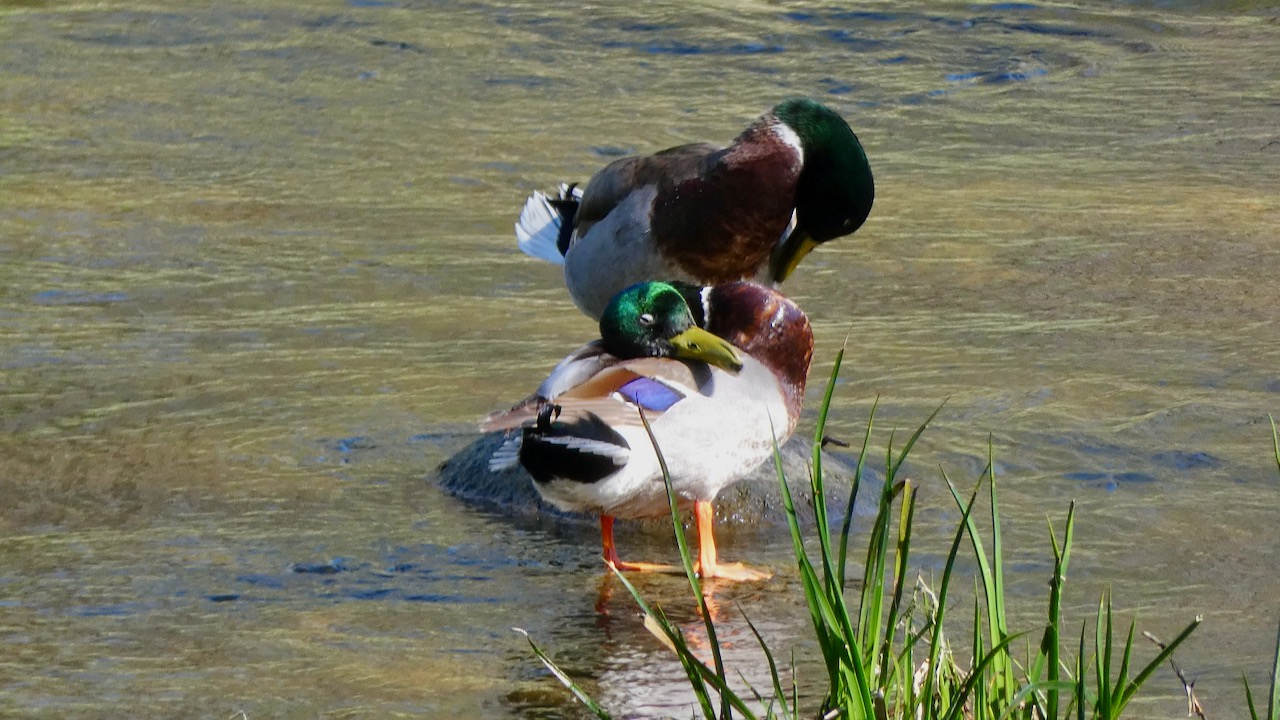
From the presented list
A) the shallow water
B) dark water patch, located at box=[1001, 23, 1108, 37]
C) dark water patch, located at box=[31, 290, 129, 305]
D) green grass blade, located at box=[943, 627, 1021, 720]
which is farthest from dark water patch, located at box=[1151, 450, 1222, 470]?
dark water patch, located at box=[1001, 23, 1108, 37]

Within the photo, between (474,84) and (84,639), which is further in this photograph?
(474,84)

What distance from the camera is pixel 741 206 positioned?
5.66m

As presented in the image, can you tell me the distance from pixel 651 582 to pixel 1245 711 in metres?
1.54

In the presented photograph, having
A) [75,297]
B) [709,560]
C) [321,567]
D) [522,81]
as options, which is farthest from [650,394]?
[522,81]

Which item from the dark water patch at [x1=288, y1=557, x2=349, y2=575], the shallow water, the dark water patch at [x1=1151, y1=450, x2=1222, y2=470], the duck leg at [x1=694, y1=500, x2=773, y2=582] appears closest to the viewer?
the shallow water

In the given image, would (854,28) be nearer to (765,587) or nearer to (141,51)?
(141,51)

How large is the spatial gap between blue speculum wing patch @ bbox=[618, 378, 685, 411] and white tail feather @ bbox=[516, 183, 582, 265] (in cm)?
247

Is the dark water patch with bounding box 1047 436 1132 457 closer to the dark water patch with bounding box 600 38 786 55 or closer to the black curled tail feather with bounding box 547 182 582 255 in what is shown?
the black curled tail feather with bounding box 547 182 582 255

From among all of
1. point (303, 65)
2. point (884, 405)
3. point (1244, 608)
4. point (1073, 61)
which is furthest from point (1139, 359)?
point (303, 65)

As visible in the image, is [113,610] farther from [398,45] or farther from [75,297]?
[398,45]

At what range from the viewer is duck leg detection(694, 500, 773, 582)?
445cm

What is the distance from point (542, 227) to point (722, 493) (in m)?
2.05

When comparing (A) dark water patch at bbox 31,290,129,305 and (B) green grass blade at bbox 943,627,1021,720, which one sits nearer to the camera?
(B) green grass blade at bbox 943,627,1021,720

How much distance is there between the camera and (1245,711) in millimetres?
3348
